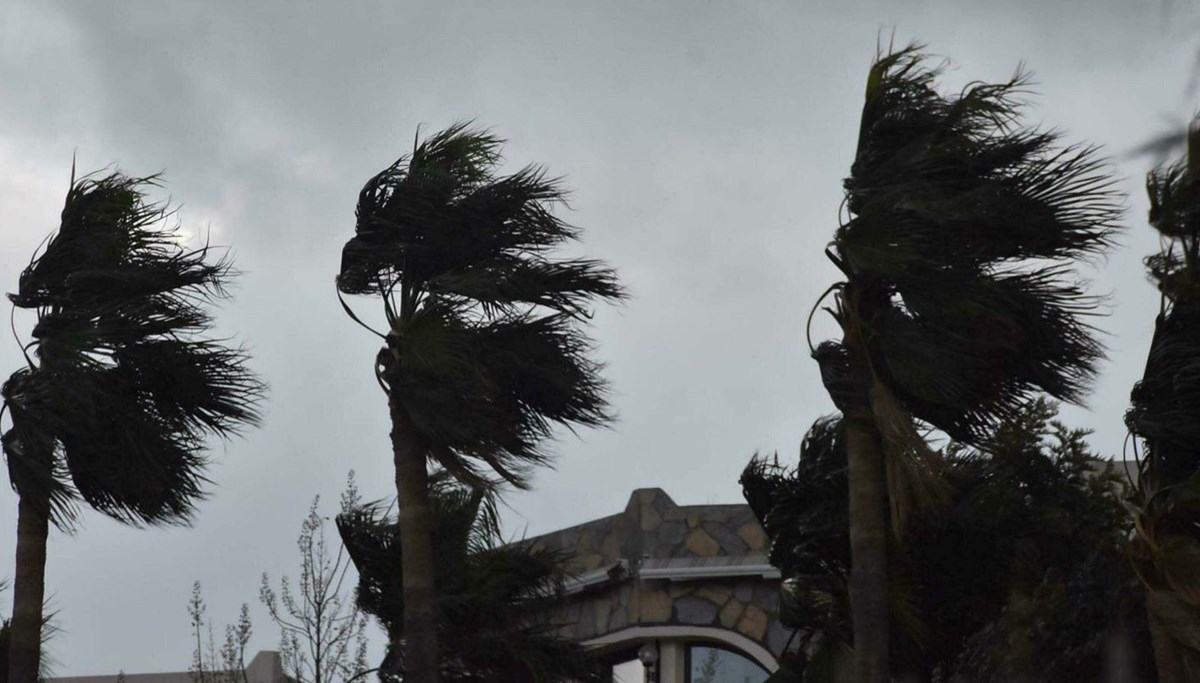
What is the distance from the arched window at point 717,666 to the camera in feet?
65.6

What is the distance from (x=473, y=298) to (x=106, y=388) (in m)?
3.12

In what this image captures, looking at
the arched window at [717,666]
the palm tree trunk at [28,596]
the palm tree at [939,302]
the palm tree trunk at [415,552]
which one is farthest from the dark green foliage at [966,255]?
the arched window at [717,666]

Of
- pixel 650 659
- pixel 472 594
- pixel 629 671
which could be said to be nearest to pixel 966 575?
pixel 472 594

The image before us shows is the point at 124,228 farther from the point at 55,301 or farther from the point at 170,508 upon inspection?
the point at 170,508

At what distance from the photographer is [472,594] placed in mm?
14305

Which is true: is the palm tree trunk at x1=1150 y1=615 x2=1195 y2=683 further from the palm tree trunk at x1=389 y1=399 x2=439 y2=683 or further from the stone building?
the stone building

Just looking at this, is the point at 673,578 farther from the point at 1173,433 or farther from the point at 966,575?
the point at 1173,433

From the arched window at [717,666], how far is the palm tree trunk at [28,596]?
9.66 metres

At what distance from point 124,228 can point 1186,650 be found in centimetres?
903

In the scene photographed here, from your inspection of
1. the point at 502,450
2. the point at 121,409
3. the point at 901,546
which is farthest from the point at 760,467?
the point at 121,409

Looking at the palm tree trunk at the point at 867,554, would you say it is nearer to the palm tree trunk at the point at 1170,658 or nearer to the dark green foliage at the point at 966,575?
the dark green foliage at the point at 966,575

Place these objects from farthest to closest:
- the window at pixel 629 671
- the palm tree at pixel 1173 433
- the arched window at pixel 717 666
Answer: the window at pixel 629 671 < the arched window at pixel 717 666 < the palm tree at pixel 1173 433

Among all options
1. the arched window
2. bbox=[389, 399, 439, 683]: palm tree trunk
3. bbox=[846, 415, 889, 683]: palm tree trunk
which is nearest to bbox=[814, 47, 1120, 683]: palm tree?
bbox=[846, 415, 889, 683]: palm tree trunk

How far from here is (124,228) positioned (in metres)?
13.9
